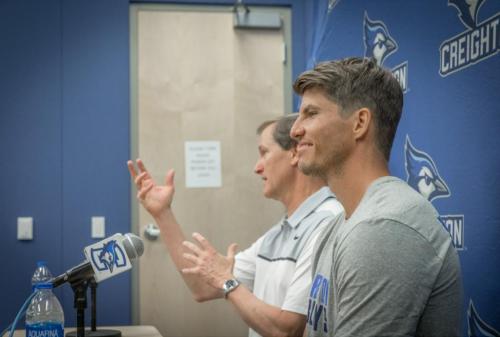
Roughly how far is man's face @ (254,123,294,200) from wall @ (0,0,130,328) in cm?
146

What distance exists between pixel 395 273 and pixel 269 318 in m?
0.89

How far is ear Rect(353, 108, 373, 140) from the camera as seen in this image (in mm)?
1540

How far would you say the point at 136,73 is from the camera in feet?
12.2

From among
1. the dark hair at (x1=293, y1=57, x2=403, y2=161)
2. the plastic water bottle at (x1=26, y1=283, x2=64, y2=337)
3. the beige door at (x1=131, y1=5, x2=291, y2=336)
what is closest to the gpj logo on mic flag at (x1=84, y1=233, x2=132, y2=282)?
the plastic water bottle at (x1=26, y1=283, x2=64, y2=337)

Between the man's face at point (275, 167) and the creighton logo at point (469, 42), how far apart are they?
682 millimetres

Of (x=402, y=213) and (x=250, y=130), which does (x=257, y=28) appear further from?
(x=402, y=213)

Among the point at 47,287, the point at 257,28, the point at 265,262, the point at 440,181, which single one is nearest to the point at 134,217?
the point at 257,28

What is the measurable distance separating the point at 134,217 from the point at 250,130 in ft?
2.74

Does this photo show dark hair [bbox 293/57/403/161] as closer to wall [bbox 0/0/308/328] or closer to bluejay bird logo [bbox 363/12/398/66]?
bluejay bird logo [bbox 363/12/398/66]

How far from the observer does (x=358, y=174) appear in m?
1.54

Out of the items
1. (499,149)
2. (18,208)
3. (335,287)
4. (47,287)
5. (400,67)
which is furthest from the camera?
(18,208)

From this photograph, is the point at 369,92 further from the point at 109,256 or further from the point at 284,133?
the point at 109,256

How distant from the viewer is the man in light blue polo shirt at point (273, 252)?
6.74 feet

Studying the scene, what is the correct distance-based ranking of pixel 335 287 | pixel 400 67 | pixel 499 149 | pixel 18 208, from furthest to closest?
pixel 18 208 → pixel 400 67 → pixel 499 149 → pixel 335 287
